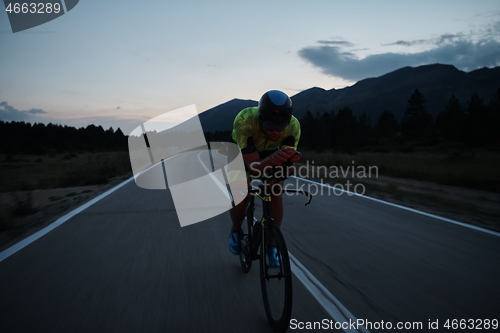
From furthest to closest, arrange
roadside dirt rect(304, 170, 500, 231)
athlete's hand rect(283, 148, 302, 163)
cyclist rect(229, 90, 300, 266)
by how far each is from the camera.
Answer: roadside dirt rect(304, 170, 500, 231) < cyclist rect(229, 90, 300, 266) < athlete's hand rect(283, 148, 302, 163)

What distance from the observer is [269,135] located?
321 centimetres

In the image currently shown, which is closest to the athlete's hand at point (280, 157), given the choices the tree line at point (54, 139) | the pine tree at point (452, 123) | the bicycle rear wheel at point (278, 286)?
the bicycle rear wheel at point (278, 286)

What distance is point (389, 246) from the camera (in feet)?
16.4

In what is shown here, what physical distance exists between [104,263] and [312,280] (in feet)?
8.16

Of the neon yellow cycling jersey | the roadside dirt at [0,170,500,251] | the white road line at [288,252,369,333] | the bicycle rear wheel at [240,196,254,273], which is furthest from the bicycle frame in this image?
the roadside dirt at [0,170,500,251]

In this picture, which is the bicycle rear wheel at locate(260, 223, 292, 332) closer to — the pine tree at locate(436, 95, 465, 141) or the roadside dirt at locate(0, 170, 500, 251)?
the roadside dirt at locate(0, 170, 500, 251)

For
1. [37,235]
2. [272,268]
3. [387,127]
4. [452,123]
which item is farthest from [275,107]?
[387,127]

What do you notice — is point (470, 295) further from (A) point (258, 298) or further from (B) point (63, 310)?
(B) point (63, 310)

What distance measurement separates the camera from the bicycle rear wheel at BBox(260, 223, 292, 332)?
8.13 ft

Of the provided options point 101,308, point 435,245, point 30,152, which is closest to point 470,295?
point 435,245

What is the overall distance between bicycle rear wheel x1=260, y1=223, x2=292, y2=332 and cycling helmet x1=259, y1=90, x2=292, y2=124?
0.91 metres

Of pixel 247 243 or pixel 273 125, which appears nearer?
pixel 273 125

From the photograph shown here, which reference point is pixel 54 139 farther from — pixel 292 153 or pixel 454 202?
pixel 292 153

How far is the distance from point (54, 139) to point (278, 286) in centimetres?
8964
